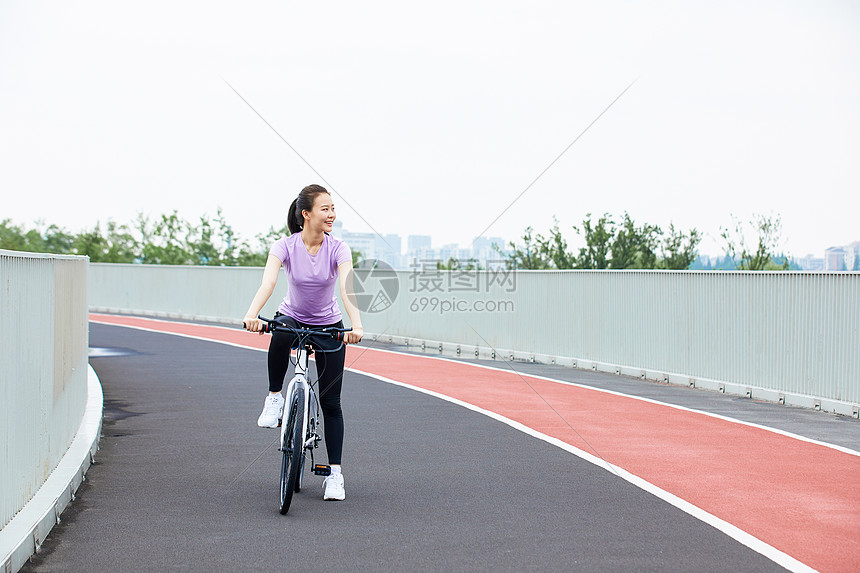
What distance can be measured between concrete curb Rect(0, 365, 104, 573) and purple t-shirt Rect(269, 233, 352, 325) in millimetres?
1788

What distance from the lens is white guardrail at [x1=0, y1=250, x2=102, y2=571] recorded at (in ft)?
18.0

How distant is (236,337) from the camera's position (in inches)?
980

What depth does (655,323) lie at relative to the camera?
635 inches

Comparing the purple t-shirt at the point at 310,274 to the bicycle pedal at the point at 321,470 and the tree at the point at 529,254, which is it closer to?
the bicycle pedal at the point at 321,470

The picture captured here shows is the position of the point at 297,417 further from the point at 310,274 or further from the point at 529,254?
the point at 529,254

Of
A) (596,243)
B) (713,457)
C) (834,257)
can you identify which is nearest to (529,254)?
(596,243)

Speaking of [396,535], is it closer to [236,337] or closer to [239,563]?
[239,563]

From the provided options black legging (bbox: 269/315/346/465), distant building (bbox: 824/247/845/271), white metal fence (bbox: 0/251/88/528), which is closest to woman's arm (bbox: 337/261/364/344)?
black legging (bbox: 269/315/346/465)

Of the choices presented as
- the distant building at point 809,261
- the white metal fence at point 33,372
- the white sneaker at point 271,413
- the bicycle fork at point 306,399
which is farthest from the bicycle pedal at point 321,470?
the distant building at point 809,261

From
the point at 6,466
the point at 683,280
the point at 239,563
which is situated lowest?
the point at 239,563

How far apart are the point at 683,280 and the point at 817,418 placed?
425 cm

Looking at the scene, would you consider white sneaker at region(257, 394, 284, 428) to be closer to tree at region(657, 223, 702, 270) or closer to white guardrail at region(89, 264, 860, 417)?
white guardrail at region(89, 264, 860, 417)

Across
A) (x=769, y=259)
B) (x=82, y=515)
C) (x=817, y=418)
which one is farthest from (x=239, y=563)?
(x=769, y=259)

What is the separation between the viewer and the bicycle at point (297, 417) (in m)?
6.49
